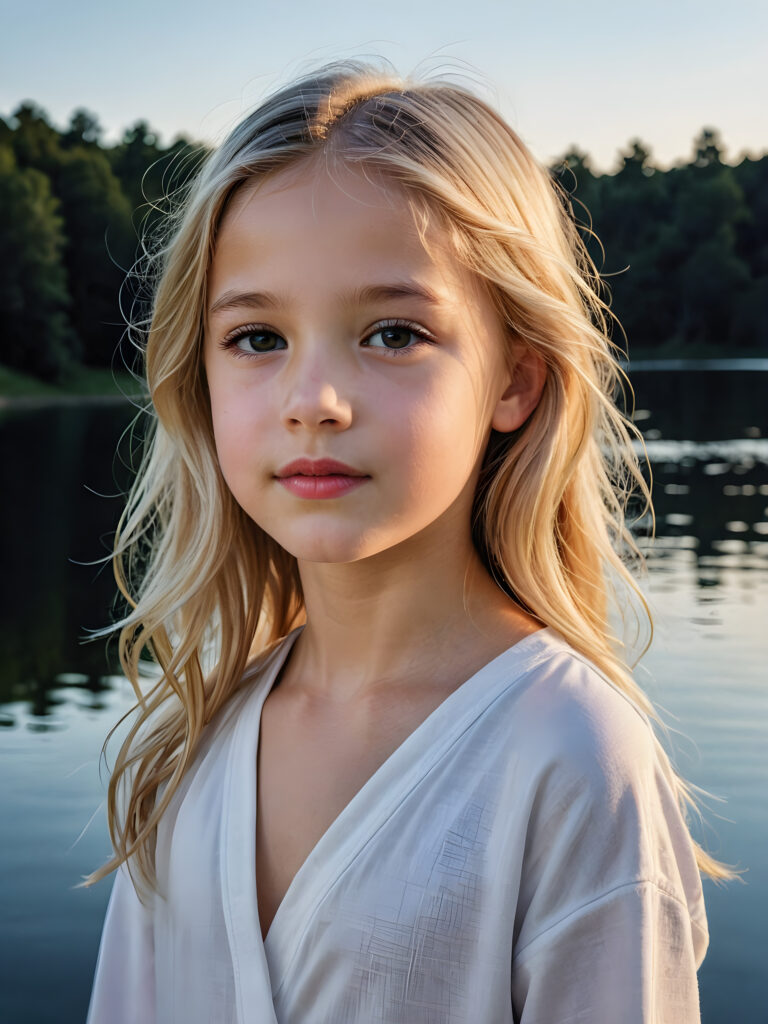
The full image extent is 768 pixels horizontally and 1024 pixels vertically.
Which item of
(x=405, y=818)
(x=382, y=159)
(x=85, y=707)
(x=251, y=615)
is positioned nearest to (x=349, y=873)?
(x=405, y=818)

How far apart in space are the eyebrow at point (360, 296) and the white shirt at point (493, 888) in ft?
1.71

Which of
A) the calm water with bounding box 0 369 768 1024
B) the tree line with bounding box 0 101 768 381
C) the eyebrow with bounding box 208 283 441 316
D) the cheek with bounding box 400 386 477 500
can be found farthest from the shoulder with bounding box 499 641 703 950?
the tree line with bounding box 0 101 768 381

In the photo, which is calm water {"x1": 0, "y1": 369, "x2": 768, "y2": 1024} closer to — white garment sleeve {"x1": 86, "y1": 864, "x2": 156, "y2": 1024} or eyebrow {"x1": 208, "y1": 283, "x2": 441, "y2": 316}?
white garment sleeve {"x1": 86, "y1": 864, "x2": 156, "y2": 1024}

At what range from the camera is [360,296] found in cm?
170

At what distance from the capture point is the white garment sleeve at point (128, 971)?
2.07m

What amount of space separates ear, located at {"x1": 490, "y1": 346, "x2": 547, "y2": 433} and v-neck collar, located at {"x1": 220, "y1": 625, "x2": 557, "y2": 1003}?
1.16 feet

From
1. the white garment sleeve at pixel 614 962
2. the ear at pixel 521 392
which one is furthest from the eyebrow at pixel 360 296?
the white garment sleeve at pixel 614 962

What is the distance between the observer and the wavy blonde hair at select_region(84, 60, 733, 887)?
1860mm

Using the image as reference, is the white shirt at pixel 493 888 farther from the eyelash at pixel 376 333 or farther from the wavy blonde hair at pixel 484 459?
the eyelash at pixel 376 333

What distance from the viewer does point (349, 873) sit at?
171 centimetres

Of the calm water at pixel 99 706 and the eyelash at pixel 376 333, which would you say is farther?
the calm water at pixel 99 706

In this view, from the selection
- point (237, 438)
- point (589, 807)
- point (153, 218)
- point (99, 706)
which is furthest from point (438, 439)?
point (153, 218)

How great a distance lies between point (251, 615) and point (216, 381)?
1.75ft

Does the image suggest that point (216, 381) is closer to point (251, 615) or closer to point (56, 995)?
point (251, 615)
